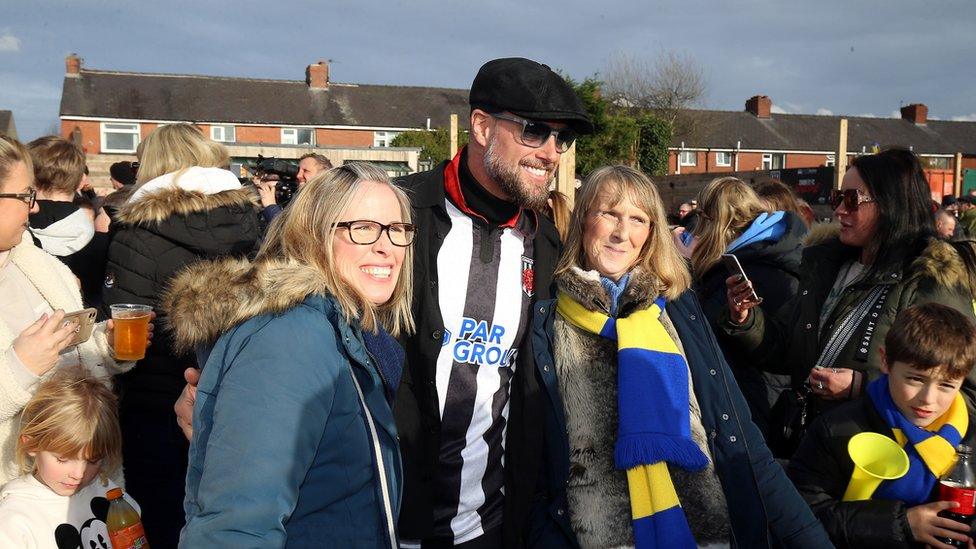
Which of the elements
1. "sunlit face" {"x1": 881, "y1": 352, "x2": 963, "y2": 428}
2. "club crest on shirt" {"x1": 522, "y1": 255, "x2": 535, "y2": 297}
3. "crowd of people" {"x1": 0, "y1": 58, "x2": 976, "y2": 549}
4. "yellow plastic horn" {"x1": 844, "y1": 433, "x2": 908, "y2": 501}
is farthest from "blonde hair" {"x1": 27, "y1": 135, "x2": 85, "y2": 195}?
"sunlit face" {"x1": 881, "y1": 352, "x2": 963, "y2": 428}

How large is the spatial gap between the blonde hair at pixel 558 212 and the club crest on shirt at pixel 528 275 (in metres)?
0.51

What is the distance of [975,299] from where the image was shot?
3.00 m

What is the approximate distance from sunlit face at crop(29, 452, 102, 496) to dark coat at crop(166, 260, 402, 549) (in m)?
1.38

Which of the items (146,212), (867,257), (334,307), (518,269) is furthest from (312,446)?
(867,257)

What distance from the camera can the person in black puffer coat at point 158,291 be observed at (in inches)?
127

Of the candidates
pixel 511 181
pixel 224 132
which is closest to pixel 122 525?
pixel 511 181

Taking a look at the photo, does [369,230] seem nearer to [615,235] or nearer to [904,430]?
[615,235]

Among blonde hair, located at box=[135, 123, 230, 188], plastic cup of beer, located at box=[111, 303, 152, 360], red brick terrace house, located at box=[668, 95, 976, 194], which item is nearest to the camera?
plastic cup of beer, located at box=[111, 303, 152, 360]

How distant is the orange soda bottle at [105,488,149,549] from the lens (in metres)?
2.62

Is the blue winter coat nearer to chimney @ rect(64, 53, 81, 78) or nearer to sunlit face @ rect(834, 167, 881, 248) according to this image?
sunlit face @ rect(834, 167, 881, 248)

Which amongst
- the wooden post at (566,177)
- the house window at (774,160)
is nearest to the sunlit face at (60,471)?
the wooden post at (566,177)

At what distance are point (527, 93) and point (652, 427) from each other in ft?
4.26

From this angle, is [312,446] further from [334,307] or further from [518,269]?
[518,269]

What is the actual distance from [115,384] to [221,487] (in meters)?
2.26
